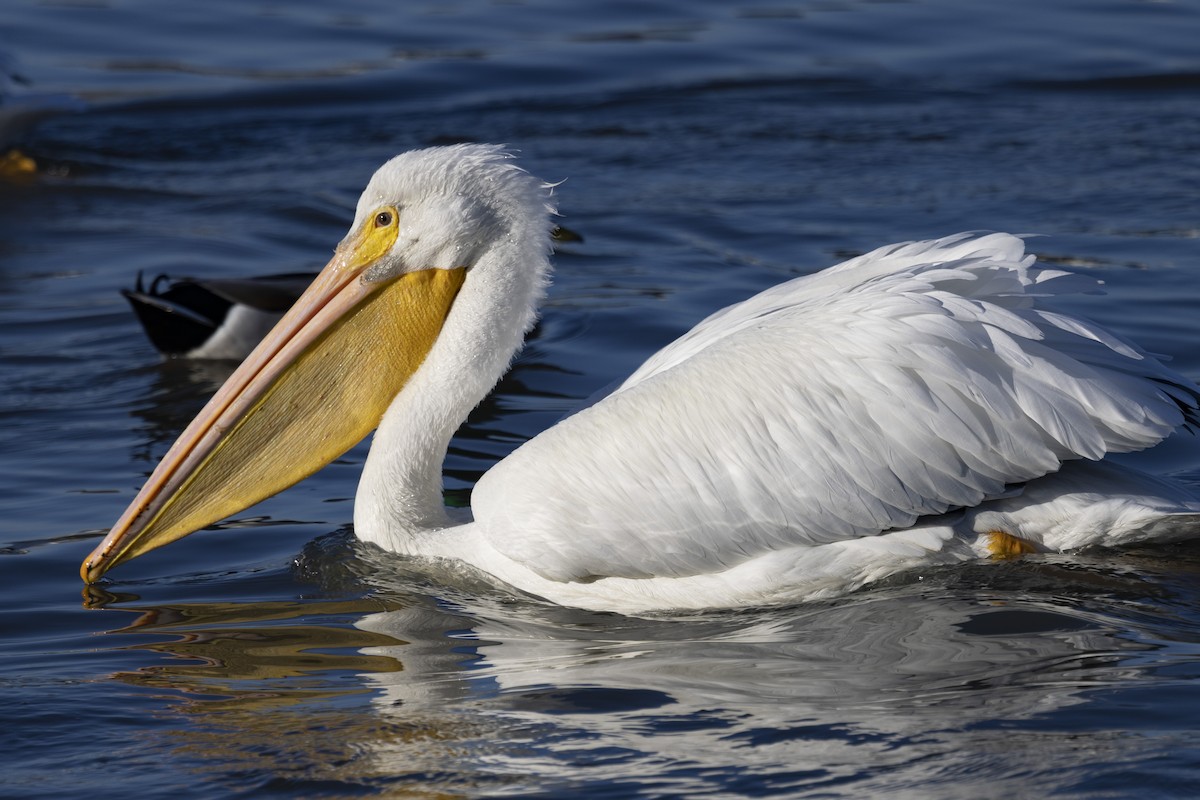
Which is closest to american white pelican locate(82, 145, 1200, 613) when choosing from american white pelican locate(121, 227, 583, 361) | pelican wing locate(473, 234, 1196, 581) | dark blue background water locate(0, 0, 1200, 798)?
pelican wing locate(473, 234, 1196, 581)

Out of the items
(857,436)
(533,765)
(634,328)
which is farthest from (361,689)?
(634,328)

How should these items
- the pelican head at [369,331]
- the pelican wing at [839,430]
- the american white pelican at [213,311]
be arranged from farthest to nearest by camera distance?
the american white pelican at [213,311], the pelican head at [369,331], the pelican wing at [839,430]

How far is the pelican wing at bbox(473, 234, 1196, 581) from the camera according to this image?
13.1 ft

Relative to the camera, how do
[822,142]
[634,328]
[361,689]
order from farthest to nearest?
[822,142]
[634,328]
[361,689]

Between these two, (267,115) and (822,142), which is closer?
(822,142)

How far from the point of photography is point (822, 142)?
909 centimetres

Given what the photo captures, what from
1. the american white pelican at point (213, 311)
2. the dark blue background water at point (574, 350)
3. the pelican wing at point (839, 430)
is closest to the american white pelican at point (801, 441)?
the pelican wing at point (839, 430)

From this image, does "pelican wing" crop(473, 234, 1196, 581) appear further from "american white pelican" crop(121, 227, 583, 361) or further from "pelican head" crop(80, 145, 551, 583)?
"american white pelican" crop(121, 227, 583, 361)

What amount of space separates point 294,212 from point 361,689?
194 inches

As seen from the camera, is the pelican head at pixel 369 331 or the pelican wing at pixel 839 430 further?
the pelican head at pixel 369 331

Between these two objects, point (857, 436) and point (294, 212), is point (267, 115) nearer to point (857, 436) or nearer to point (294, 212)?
point (294, 212)

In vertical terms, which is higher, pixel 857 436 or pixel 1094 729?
pixel 857 436

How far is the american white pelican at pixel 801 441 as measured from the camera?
4016mm

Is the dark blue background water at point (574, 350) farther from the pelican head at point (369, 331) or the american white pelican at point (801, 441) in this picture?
the pelican head at point (369, 331)
